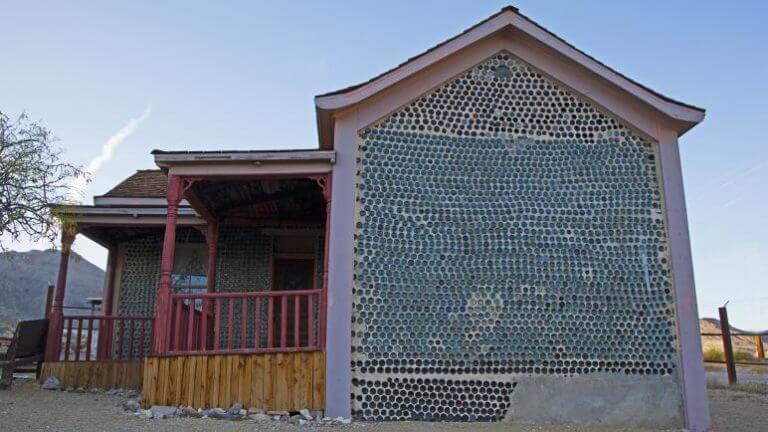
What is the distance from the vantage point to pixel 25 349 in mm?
11438

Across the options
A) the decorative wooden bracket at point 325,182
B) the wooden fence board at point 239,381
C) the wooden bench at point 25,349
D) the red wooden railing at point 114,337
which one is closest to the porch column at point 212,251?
the red wooden railing at point 114,337

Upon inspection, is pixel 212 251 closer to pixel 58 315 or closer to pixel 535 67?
pixel 58 315

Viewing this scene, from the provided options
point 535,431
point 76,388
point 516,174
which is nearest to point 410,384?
point 535,431

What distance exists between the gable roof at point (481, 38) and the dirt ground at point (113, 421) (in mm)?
4435

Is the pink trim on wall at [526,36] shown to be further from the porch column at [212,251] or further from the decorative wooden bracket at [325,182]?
the porch column at [212,251]

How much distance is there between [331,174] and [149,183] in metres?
6.48

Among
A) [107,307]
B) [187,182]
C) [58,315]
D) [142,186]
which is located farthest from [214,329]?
[142,186]

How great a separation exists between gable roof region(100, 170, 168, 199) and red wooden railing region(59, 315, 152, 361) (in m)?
2.42

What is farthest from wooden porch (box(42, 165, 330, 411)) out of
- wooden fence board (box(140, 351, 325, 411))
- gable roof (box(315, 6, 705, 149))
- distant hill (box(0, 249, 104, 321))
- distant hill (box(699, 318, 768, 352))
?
distant hill (box(0, 249, 104, 321))

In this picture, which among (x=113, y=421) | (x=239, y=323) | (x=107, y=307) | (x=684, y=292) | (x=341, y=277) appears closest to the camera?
(x=113, y=421)

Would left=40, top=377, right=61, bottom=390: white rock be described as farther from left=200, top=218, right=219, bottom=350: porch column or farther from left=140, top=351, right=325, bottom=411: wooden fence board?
left=140, top=351, right=325, bottom=411: wooden fence board

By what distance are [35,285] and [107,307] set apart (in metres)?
39.9

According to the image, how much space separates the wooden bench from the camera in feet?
35.6

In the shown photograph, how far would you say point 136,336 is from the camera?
42.8 feet
